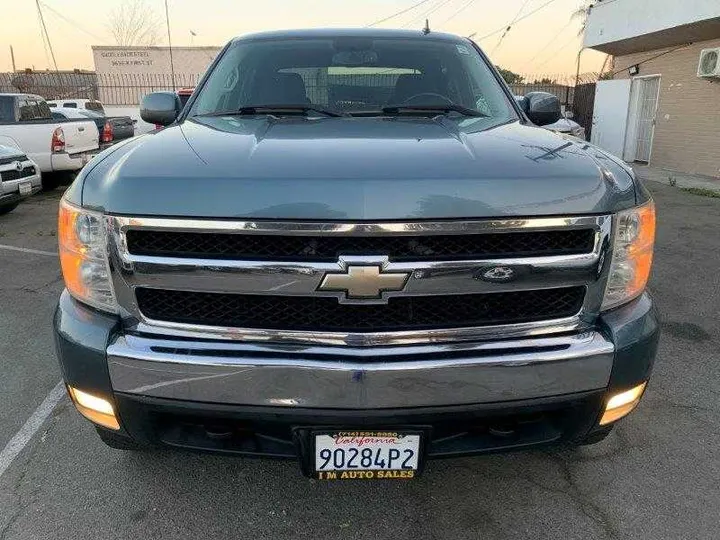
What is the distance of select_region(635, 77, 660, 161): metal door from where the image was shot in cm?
1523

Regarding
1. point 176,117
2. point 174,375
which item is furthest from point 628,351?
point 176,117

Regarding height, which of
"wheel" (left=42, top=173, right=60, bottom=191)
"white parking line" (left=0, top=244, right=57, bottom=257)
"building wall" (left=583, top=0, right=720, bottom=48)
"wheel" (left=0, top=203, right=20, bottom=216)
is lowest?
"wheel" (left=42, top=173, right=60, bottom=191)

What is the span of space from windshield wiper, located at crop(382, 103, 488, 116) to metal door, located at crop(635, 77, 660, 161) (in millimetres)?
14133

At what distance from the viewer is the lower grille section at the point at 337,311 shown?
6.18ft

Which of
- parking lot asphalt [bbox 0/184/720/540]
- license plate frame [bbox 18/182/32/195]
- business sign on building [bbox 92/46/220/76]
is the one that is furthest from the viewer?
business sign on building [bbox 92/46/220/76]

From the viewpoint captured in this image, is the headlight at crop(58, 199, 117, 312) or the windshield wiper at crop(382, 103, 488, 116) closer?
the headlight at crop(58, 199, 117, 312)

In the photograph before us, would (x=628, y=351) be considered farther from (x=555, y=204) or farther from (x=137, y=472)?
(x=137, y=472)

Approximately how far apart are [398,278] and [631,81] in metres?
16.4

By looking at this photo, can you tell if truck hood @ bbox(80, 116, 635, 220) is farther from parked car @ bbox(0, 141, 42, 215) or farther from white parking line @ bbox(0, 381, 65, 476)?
parked car @ bbox(0, 141, 42, 215)

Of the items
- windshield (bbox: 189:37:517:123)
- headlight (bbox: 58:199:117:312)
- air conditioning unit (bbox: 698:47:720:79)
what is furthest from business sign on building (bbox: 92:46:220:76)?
headlight (bbox: 58:199:117:312)

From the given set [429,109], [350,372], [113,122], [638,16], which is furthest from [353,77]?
[113,122]

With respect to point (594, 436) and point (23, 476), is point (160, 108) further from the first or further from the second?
A: point (594, 436)

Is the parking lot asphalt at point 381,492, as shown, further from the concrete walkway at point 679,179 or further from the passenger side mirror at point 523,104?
the concrete walkway at point 679,179

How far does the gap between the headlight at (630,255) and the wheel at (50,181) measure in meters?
11.1
